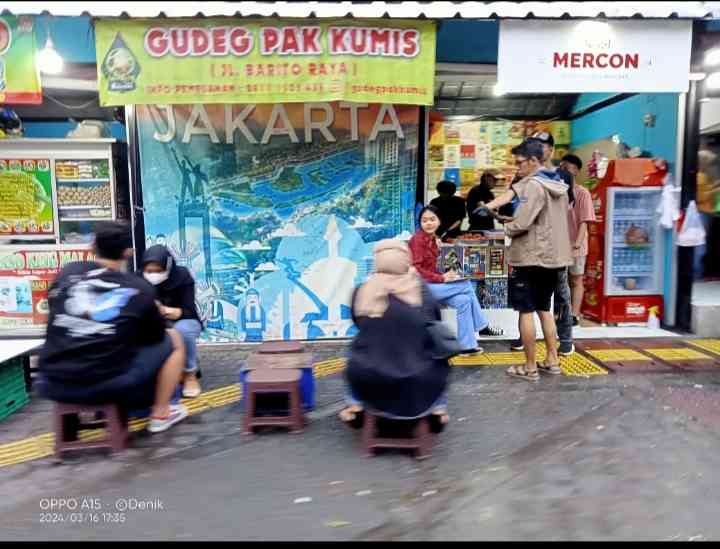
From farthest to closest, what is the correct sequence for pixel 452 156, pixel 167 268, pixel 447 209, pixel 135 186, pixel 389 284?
pixel 452 156 → pixel 447 209 → pixel 135 186 → pixel 167 268 → pixel 389 284

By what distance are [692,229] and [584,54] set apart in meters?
2.65

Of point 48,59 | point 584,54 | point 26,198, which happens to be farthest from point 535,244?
point 26,198

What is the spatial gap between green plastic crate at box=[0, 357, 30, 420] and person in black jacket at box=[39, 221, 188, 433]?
1256mm

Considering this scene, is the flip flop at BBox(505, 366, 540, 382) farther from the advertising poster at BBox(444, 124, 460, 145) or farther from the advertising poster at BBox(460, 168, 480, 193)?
the advertising poster at BBox(444, 124, 460, 145)

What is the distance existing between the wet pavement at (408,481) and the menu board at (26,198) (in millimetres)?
3006

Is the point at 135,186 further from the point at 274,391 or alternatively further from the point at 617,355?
the point at 617,355

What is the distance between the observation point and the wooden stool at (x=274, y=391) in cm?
390

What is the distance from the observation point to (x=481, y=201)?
7.77 m

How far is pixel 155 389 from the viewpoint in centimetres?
389

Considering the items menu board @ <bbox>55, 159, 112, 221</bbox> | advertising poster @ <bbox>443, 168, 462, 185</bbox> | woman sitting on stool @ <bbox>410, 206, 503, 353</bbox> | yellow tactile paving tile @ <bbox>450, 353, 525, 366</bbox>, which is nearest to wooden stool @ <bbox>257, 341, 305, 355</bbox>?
woman sitting on stool @ <bbox>410, 206, 503, 353</bbox>

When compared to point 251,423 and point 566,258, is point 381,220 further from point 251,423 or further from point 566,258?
point 251,423

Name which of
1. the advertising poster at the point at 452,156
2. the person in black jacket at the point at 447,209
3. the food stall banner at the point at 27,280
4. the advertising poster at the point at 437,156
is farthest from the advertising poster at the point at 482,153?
the food stall banner at the point at 27,280
